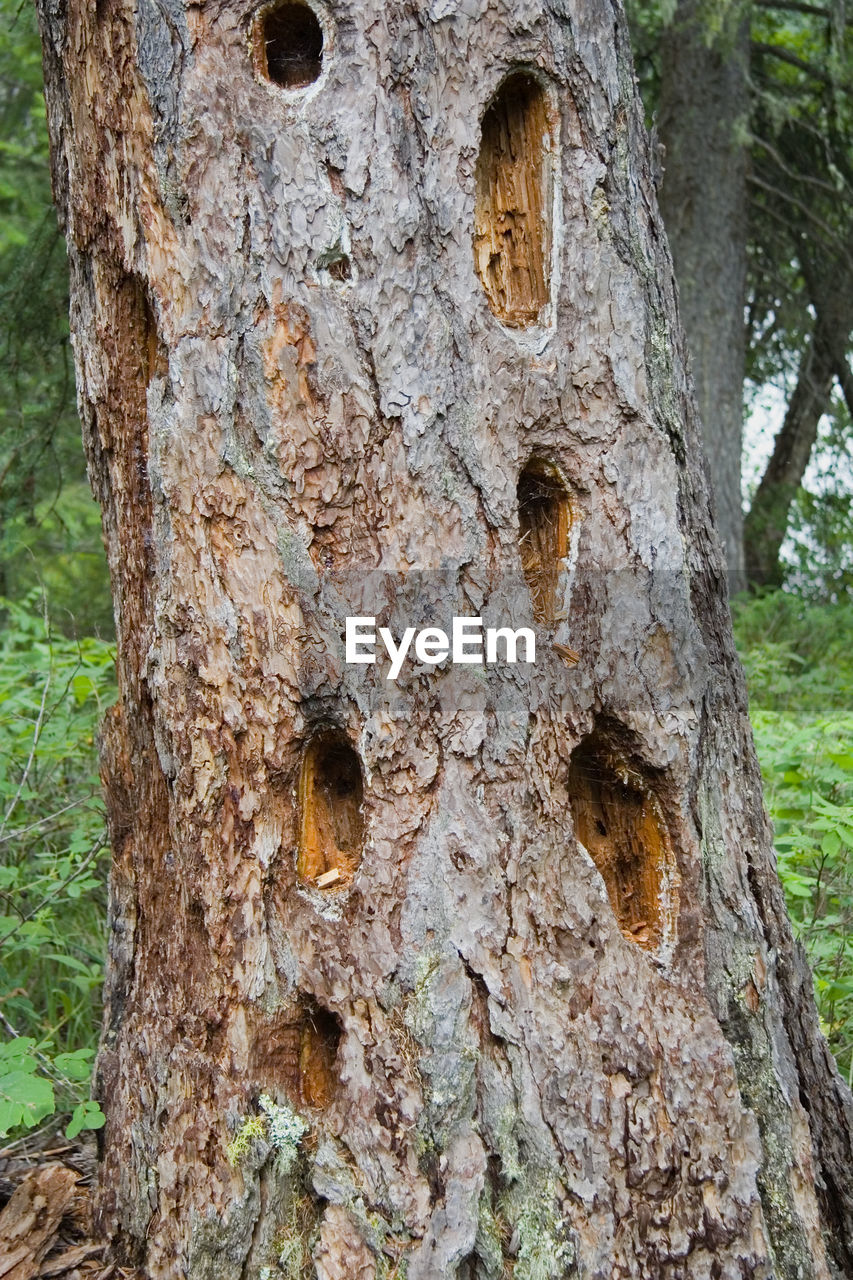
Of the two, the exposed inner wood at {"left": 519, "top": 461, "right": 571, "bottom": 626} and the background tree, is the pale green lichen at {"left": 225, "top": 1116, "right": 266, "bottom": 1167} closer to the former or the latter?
the exposed inner wood at {"left": 519, "top": 461, "right": 571, "bottom": 626}

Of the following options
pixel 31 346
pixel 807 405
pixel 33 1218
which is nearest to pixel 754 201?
pixel 807 405

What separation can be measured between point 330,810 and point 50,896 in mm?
1489

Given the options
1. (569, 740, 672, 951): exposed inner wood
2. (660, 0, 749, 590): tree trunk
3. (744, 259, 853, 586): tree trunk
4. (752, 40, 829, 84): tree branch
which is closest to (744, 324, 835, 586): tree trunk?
(744, 259, 853, 586): tree trunk

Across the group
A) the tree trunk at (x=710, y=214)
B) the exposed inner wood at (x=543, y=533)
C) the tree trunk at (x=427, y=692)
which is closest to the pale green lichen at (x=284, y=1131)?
the tree trunk at (x=427, y=692)

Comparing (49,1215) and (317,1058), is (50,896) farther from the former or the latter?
(317,1058)

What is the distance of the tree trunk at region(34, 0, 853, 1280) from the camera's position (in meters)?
1.99

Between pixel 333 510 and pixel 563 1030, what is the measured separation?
3.35 feet

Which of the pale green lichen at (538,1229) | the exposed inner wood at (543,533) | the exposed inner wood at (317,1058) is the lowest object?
the pale green lichen at (538,1229)

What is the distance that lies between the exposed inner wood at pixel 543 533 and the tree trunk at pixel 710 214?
19.8 feet

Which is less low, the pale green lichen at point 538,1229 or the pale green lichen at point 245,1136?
the pale green lichen at point 245,1136

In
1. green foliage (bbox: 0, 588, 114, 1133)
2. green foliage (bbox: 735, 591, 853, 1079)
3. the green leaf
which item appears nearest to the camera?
→ the green leaf

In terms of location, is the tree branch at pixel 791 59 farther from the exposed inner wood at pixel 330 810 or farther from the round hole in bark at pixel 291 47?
the exposed inner wood at pixel 330 810

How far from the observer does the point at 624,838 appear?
221 centimetres

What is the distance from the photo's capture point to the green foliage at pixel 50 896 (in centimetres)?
258
